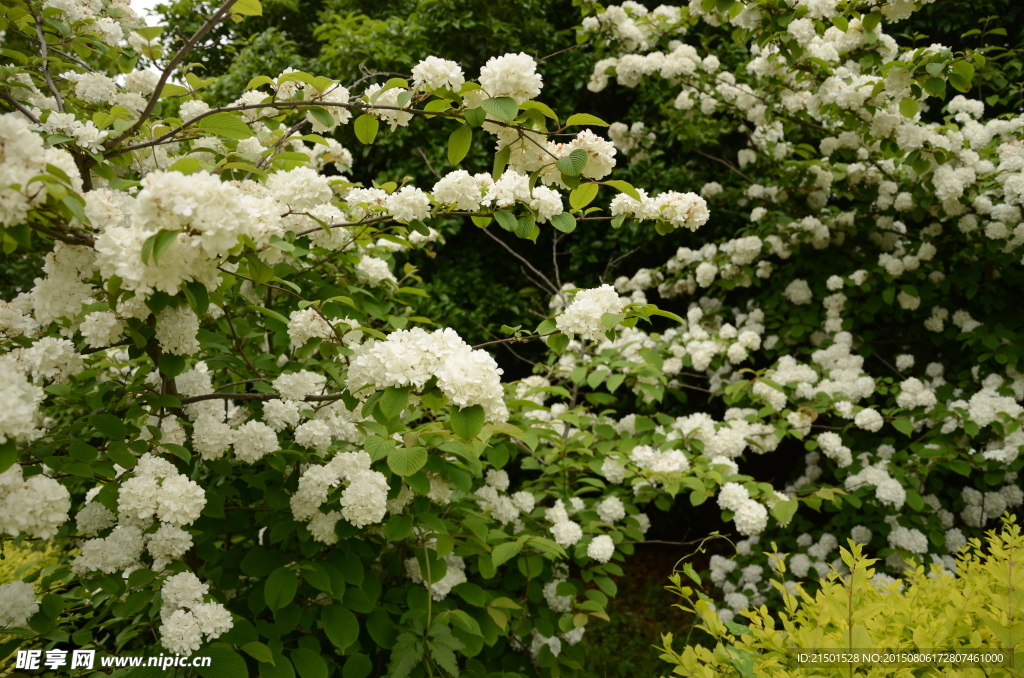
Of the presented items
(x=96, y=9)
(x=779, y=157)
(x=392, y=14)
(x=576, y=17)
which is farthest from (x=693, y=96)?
(x=96, y=9)

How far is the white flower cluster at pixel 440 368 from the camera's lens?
1.38 metres

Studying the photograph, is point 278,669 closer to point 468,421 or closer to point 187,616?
point 187,616

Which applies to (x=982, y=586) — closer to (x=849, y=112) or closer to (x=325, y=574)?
(x=325, y=574)

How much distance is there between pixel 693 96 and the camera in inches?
173

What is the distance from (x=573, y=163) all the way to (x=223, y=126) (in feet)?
3.22

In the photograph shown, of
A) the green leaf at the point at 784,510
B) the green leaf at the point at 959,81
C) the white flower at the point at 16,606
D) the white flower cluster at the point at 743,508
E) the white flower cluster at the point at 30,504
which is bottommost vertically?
the white flower cluster at the point at 743,508

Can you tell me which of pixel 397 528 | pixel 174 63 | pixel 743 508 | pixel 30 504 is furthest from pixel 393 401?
pixel 743 508

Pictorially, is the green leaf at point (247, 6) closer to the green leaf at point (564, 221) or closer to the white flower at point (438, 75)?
the white flower at point (438, 75)

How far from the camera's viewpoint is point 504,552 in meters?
2.30

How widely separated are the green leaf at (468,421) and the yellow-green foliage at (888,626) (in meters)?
0.71

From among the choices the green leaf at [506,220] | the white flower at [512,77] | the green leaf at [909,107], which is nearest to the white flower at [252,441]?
the green leaf at [506,220]

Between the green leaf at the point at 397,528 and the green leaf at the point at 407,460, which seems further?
the green leaf at the point at 397,528

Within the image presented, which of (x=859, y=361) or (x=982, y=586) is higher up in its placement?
(x=982, y=586)

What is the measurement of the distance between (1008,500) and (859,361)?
108 cm
